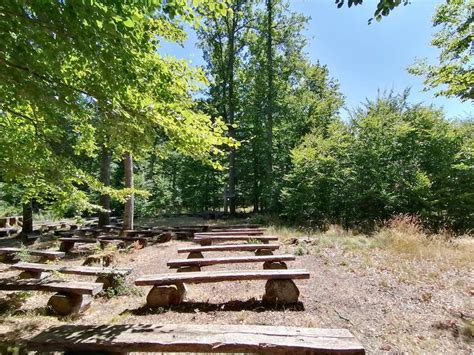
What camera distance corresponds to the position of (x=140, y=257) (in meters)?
8.06

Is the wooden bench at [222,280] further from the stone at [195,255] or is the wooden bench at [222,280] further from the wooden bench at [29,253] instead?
the wooden bench at [29,253]

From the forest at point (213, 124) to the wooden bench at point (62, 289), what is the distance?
1238mm

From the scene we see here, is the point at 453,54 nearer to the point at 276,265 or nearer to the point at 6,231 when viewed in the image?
the point at 276,265

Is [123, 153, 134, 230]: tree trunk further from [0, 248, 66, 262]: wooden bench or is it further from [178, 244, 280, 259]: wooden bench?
[178, 244, 280, 259]: wooden bench

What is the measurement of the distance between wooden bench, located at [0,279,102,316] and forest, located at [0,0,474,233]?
1238 millimetres

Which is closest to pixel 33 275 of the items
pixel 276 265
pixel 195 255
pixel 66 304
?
pixel 66 304

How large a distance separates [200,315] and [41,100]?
338 cm

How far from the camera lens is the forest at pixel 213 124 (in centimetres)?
310

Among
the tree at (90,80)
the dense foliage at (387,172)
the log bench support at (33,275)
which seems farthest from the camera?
the dense foliage at (387,172)

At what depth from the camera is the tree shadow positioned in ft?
14.3

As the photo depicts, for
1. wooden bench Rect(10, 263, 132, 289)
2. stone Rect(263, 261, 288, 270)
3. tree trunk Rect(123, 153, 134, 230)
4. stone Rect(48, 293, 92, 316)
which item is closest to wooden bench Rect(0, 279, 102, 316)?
stone Rect(48, 293, 92, 316)

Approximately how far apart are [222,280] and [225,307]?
17.9 inches

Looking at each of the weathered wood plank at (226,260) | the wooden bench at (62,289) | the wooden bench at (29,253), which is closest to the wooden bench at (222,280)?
the weathered wood plank at (226,260)

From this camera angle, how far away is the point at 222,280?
4395 millimetres
